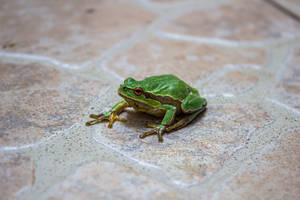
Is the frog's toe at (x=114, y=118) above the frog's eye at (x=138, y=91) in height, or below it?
below

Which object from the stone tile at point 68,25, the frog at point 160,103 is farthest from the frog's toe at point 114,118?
the stone tile at point 68,25

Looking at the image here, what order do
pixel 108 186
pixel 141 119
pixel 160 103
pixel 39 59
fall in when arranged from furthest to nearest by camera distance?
pixel 39 59, pixel 141 119, pixel 160 103, pixel 108 186

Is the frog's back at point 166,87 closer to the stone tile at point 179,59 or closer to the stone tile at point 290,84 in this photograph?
the stone tile at point 179,59

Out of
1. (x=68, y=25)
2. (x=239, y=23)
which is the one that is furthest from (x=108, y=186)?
(x=239, y=23)

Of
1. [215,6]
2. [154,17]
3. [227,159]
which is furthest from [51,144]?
[215,6]

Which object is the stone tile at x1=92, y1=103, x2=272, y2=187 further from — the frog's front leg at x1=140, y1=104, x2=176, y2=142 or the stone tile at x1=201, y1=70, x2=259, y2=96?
the stone tile at x1=201, y1=70, x2=259, y2=96

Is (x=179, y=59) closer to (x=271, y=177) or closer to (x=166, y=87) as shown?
(x=166, y=87)
